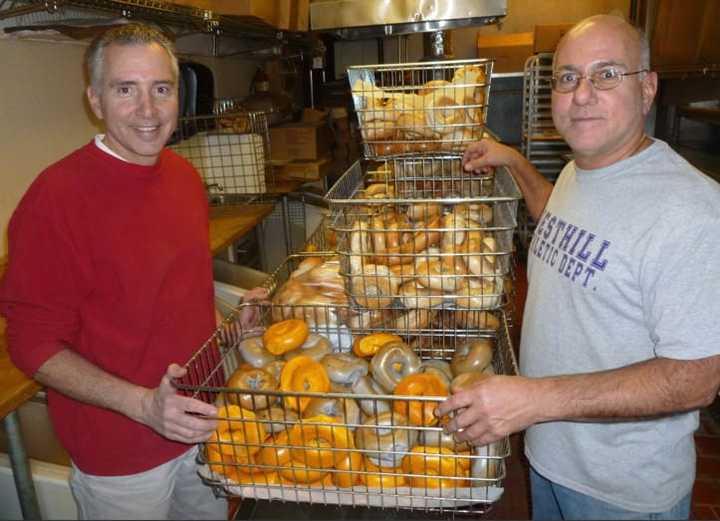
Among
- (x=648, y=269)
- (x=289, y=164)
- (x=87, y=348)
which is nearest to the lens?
(x=648, y=269)

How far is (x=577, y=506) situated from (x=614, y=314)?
0.41 metres

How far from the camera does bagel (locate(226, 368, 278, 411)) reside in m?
0.85

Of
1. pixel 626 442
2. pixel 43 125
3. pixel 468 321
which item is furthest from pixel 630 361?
pixel 43 125

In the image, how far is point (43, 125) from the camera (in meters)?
2.30

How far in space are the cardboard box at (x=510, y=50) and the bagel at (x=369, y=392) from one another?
4691 mm

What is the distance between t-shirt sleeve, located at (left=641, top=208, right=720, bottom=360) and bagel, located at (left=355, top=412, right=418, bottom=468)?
44 cm

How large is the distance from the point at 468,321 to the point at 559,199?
Result: 0.39m

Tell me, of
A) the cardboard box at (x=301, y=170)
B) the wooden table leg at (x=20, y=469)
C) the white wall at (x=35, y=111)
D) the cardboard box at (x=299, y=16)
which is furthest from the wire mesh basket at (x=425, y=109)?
the cardboard box at (x=299, y=16)

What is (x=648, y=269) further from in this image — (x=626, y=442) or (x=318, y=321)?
(x=318, y=321)

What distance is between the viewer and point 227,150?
10.3ft

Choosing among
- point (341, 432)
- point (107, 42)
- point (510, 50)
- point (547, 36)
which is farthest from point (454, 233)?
point (510, 50)

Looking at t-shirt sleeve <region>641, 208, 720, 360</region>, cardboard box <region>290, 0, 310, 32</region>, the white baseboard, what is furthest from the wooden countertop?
cardboard box <region>290, 0, 310, 32</region>

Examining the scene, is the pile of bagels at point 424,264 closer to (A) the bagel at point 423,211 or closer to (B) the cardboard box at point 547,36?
(A) the bagel at point 423,211

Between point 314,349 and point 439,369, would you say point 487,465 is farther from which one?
point 314,349
